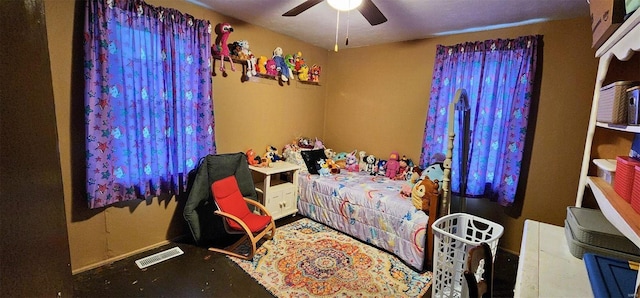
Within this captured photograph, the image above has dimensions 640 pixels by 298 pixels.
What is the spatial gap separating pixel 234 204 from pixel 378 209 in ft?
4.67

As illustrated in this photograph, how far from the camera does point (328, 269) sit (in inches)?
94.0

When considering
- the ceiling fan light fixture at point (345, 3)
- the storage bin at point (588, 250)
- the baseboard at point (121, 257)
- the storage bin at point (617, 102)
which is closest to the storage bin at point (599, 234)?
the storage bin at point (588, 250)

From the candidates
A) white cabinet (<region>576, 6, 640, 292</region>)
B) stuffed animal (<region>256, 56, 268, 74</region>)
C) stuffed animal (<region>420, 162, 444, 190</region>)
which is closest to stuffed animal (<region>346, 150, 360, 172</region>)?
stuffed animal (<region>420, 162, 444, 190</region>)

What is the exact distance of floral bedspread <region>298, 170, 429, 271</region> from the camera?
8.06ft

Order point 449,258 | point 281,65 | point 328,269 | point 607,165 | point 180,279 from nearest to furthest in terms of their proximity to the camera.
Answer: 1. point 607,165
2. point 449,258
3. point 180,279
4. point 328,269
5. point 281,65

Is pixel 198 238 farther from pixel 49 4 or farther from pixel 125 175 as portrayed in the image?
pixel 49 4

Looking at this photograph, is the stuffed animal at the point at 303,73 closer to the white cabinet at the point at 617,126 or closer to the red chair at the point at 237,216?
the red chair at the point at 237,216

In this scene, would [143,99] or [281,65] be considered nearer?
[143,99]

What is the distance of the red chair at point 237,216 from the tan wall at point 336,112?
53cm

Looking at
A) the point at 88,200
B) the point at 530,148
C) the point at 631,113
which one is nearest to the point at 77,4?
the point at 88,200

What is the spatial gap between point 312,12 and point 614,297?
8.86 ft

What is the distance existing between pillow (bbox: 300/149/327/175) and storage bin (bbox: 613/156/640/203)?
107 inches

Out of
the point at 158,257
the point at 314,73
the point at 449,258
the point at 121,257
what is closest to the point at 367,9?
the point at 449,258

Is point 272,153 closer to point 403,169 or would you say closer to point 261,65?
point 261,65
